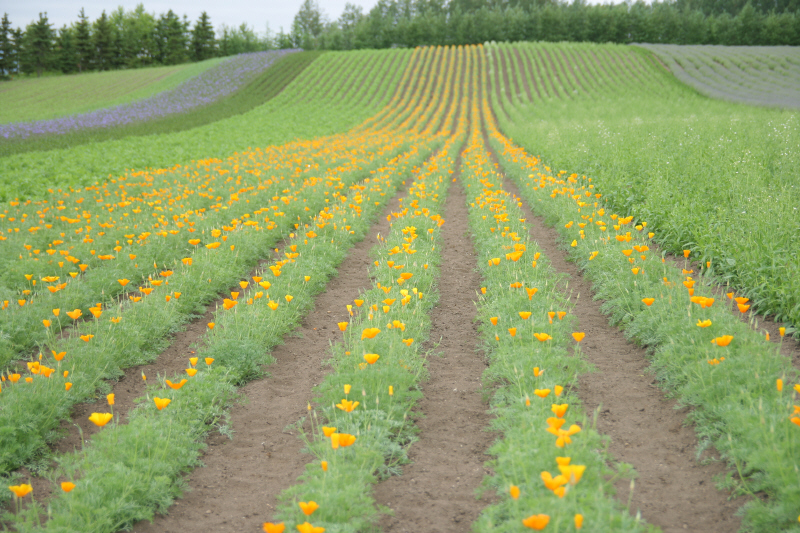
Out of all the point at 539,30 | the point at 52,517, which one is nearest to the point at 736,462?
the point at 52,517

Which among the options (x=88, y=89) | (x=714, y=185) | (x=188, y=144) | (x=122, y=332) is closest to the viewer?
(x=122, y=332)

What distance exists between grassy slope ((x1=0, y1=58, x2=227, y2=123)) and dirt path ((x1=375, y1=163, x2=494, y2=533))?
34.8 metres

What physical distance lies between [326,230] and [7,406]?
549 cm

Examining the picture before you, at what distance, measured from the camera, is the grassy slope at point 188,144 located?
1277 cm

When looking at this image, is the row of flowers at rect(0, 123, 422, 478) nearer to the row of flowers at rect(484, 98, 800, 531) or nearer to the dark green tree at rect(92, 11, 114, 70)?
the row of flowers at rect(484, 98, 800, 531)

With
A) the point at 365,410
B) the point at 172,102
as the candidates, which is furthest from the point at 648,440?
the point at 172,102

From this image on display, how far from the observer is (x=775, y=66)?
3856 centimetres

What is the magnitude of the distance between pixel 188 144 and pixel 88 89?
1371 inches

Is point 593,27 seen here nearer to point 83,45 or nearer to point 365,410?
point 83,45

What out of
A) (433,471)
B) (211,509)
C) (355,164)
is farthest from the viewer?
(355,164)

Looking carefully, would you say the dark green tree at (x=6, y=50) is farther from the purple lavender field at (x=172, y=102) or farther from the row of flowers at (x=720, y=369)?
the row of flowers at (x=720, y=369)

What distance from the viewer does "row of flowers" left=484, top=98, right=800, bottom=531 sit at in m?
2.93

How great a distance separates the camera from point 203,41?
72.4 metres

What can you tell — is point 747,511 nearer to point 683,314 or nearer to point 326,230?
point 683,314
